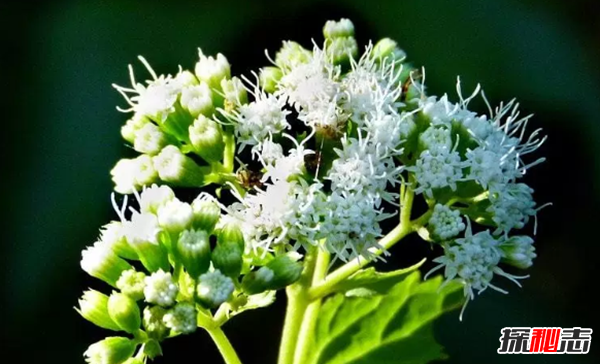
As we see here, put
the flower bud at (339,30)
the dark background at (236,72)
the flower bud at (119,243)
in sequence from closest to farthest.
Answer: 1. the flower bud at (119,243)
2. the flower bud at (339,30)
3. the dark background at (236,72)

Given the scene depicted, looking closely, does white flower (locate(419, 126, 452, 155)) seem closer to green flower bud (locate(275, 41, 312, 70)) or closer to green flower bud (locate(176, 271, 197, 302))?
green flower bud (locate(275, 41, 312, 70))

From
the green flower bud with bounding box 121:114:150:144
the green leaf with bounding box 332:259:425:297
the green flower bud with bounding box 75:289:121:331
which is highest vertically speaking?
the green flower bud with bounding box 121:114:150:144

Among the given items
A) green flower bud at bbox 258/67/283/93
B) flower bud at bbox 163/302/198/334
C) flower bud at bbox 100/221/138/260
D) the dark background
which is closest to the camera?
flower bud at bbox 163/302/198/334

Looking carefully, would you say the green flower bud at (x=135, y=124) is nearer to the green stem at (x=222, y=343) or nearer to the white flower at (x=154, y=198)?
the white flower at (x=154, y=198)

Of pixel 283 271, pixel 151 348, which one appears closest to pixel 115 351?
pixel 151 348

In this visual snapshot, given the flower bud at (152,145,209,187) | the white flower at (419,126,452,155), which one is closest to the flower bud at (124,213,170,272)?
the flower bud at (152,145,209,187)

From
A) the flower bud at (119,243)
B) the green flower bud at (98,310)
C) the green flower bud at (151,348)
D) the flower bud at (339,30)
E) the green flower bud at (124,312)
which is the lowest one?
the green flower bud at (151,348)

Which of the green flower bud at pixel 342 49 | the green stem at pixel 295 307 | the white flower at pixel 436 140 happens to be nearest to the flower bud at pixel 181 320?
the green stem at pixel 295 307
